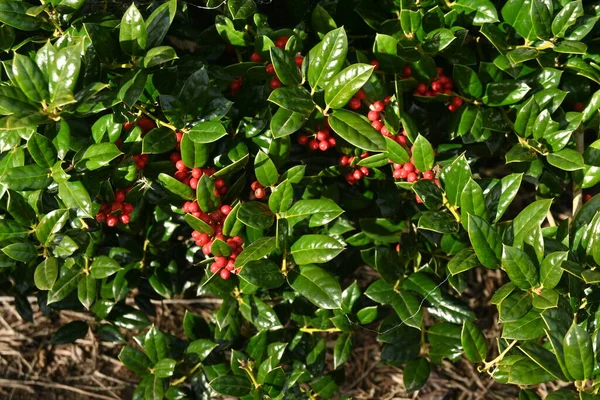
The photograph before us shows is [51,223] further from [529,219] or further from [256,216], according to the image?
[529,219]

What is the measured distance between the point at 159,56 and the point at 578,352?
1174mm

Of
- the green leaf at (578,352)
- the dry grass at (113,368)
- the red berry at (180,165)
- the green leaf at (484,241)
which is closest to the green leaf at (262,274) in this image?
the red berry at (180,165)

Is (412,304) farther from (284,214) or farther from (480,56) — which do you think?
(480,56)

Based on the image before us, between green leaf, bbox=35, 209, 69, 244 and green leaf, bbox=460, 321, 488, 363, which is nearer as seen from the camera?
green leaf, bbox=35, 209, 69, 244

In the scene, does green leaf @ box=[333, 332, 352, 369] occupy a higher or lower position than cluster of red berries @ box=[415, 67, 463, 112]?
lower

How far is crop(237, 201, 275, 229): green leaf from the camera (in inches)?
64.1

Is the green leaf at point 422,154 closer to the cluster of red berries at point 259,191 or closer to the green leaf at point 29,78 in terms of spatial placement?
the cluster of red berries at point 259,191

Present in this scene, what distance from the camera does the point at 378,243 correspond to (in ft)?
6.56

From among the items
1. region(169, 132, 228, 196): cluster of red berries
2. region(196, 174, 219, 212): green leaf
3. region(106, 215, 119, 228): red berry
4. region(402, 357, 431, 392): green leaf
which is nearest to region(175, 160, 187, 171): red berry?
region(169, 132, 228, 196): cluster of red berries

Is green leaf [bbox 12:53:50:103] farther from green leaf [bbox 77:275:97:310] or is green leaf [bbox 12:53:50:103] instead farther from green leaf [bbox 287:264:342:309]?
green leaf [bbox 287:264:342:309]

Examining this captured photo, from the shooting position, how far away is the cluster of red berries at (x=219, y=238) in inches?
67.7

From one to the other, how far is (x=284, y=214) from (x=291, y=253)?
11 centimetres

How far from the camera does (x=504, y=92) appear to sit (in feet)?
5.90

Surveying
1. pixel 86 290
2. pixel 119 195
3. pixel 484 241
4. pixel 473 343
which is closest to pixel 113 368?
pixel 86 290
